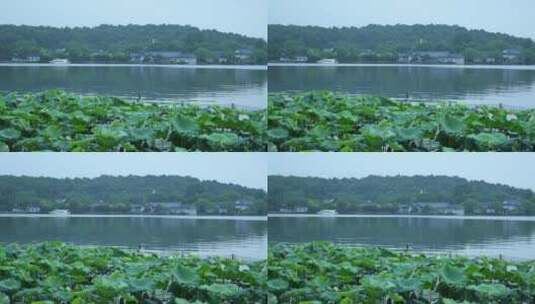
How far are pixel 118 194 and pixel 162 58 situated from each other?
734mm

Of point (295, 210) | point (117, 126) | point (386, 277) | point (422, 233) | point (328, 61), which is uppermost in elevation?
point (328, 61)

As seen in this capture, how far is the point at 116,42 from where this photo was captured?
4.51 m

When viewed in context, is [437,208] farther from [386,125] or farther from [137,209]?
[137,209]

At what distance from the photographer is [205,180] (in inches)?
177

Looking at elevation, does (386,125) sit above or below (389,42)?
below

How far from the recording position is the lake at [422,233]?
14.5 ft

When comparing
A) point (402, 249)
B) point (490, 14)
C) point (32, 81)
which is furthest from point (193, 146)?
point (490, 14)

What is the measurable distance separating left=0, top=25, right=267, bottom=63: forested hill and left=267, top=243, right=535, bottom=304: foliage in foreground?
3.46ft

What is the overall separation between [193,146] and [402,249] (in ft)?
3.90

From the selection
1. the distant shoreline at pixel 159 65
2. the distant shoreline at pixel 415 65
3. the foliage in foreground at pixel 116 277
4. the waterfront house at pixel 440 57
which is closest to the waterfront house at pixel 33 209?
the foliage in foreground at pixel 116 277

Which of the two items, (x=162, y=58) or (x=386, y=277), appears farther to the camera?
(x=162, y=58)

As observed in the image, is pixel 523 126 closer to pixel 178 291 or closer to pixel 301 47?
pixel 301 47

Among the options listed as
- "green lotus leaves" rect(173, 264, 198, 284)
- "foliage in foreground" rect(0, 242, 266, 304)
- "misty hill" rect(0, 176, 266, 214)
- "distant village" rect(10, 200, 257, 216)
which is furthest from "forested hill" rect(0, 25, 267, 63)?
"green lotus leaves" rect(173, 264, 198, 284)

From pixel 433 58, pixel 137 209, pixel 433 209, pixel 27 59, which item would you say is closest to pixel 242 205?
pixel 137 209
